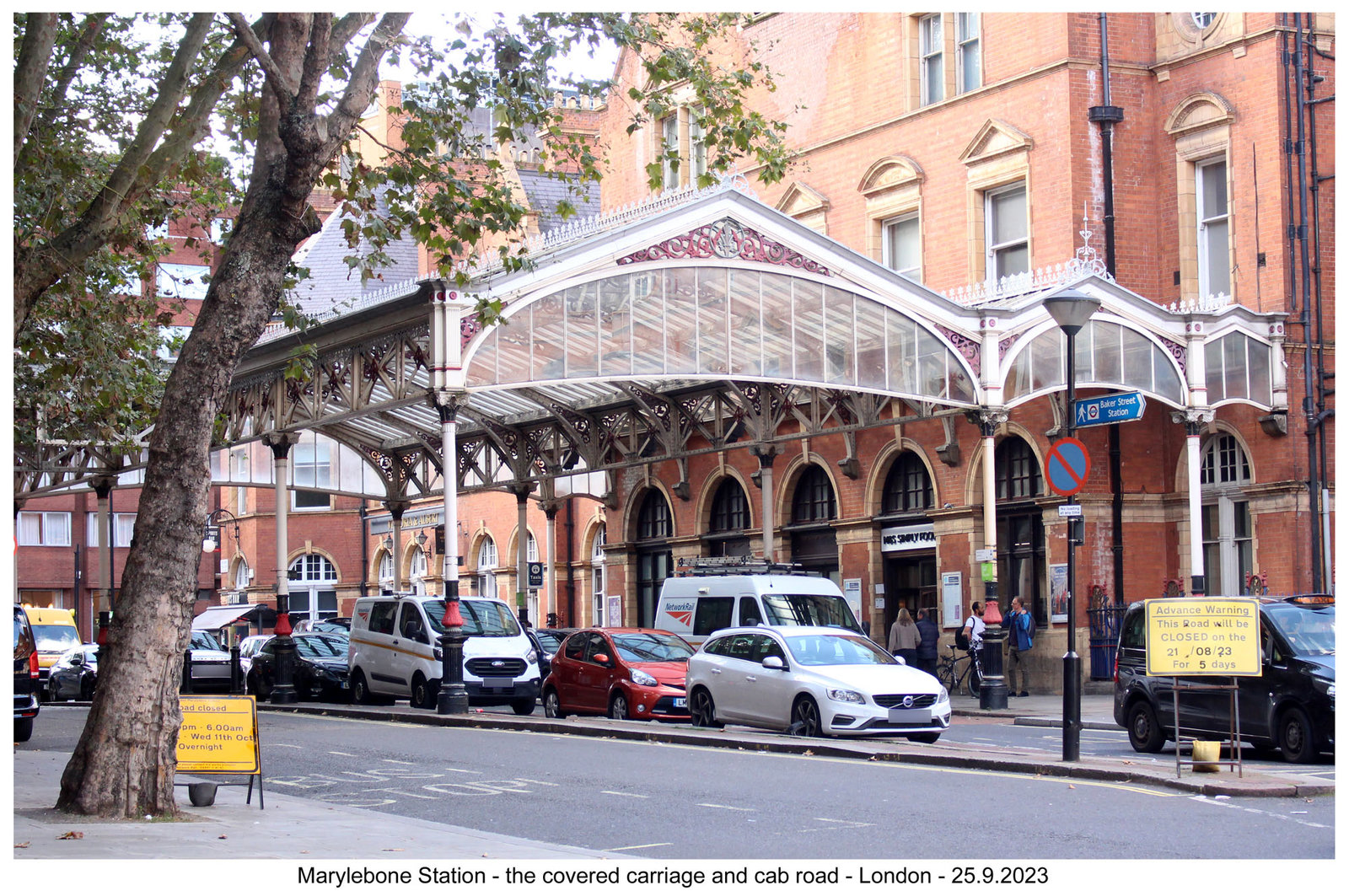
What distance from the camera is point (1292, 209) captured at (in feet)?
95.3

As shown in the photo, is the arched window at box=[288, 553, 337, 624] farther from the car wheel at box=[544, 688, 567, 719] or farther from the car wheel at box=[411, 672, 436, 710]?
the car wheel at box=[544, 688, 567, 719]

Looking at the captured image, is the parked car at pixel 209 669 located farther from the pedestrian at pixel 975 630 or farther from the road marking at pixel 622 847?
the road marking at pixel 622 847

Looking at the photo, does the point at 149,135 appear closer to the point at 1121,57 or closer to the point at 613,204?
the point at 1121,57

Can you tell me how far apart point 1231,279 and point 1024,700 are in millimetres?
8296

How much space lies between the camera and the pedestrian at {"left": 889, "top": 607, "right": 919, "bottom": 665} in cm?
3030

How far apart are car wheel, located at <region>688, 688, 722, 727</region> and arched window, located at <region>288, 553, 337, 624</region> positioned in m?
46.5

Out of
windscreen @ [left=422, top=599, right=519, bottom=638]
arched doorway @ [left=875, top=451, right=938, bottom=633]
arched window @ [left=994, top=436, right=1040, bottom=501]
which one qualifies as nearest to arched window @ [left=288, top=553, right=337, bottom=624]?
arched doorway @ [left=875, top=451, right=938, bottom=633]

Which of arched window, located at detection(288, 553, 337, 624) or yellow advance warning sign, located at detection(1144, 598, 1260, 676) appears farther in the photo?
arched window, located at detection(288, 553, 337, 624)

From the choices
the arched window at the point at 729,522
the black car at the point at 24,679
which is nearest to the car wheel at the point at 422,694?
the black car at the point at 24,679

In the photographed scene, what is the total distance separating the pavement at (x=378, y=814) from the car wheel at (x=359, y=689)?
9.18m

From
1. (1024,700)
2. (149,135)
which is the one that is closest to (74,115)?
(149,135)

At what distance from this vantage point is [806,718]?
779 inches

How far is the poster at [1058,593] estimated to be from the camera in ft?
101

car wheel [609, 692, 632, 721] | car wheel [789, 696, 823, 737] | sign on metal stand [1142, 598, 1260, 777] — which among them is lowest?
car wheel [609, 692, 632, 721]
